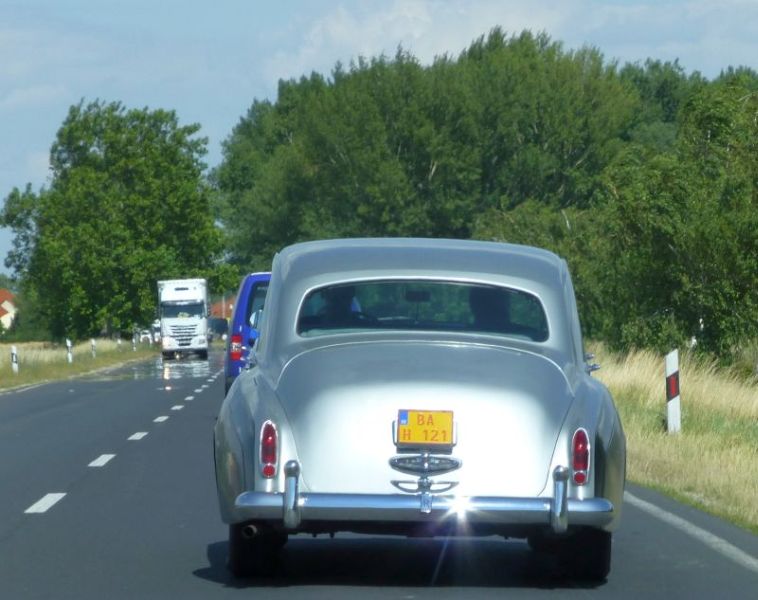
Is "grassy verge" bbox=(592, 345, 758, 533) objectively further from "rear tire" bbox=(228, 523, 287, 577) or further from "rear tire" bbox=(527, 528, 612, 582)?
"rear tire" bbox=(228, 523, 287, 577)

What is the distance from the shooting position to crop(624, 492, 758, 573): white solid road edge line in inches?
359

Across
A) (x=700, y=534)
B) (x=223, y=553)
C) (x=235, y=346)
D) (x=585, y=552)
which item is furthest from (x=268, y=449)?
(x=235, y=346)

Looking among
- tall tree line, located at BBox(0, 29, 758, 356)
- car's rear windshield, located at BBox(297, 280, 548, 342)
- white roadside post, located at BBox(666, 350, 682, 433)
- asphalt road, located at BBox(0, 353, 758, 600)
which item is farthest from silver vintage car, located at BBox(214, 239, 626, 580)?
tall tree line, located at BBox(0, 29, 758, 356)

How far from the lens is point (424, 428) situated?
24.8 feet

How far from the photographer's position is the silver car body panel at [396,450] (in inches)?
295

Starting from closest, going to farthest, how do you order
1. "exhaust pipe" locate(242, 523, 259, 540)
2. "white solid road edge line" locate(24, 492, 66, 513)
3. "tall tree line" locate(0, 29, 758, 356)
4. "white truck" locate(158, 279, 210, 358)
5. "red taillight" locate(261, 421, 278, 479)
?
"red taillight" locate(261, 421, 278, 479) → "exhaust pipe" locate(242, 523, 259, 540) → "white solid road edge line" locate(24, 492, 66, 513) → "tall tree line" locate(0, 29, 758, 356) → "white truck" locate(158, 279, 210, 358)

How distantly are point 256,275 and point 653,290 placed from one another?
1242cm

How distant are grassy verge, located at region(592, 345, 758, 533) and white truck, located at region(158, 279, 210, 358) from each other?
109 feet

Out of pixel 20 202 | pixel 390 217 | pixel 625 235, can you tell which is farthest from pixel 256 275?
pixel 20 202

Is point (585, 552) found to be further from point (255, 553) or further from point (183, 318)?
point (183, 318)

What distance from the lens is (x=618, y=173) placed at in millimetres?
33031

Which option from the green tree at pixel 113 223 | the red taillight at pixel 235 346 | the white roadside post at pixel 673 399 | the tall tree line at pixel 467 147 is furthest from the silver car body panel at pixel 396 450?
the green tree at pixel 113 223

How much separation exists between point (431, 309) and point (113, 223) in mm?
78393

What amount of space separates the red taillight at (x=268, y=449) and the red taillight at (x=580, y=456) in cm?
137
